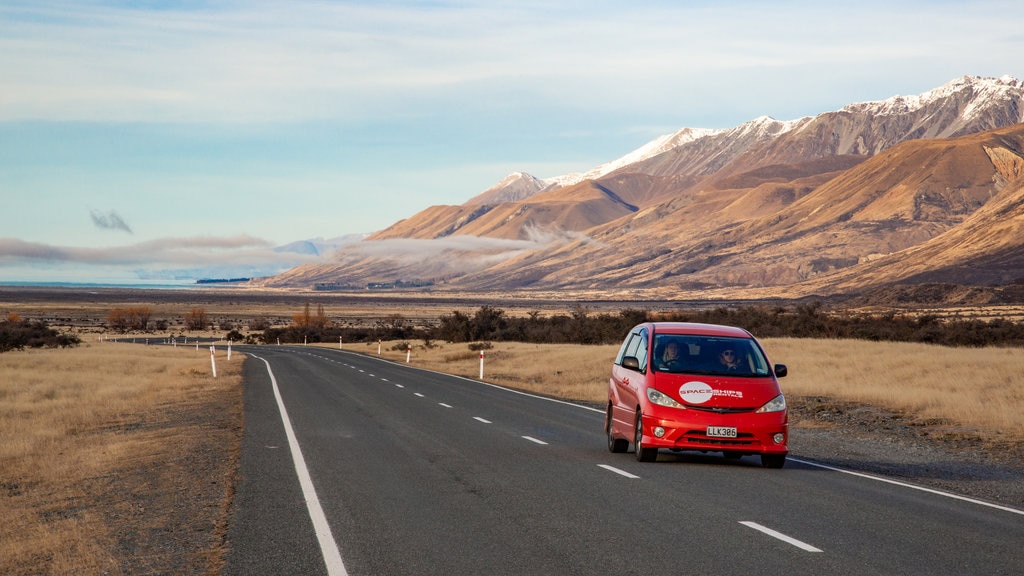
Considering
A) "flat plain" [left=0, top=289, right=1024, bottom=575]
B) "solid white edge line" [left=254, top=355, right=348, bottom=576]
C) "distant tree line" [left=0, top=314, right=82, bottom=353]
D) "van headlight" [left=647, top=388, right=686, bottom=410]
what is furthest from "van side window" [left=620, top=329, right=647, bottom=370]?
"distant tree line" [left=0, top=314, right=82, bottom=353]

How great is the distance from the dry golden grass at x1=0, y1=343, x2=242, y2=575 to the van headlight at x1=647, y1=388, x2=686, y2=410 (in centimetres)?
539

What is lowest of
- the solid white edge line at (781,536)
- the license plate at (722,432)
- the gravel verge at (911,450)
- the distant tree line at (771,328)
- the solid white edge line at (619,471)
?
the gravel verge at (911,450)

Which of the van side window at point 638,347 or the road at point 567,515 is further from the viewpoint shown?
the van side window at point 638,347

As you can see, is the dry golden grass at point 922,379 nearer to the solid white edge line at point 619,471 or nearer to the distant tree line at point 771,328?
the solid white edge line at point 619,471

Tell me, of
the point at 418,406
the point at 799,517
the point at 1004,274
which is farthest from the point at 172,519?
the point at 1004,274

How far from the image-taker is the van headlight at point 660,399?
14.1m

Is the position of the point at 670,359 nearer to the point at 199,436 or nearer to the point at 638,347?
the point at 638,347

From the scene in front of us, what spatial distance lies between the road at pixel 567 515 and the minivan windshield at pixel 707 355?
1.29 m

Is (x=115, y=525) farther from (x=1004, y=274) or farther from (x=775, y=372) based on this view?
(x=1004, y=274)

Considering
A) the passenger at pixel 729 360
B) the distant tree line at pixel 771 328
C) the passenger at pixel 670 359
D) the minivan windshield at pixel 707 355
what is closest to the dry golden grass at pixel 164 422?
the passenger at pixel 670 359

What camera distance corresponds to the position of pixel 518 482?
12484 millimetres

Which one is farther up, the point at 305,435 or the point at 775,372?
the point at 775,372

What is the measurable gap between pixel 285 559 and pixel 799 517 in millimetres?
4895

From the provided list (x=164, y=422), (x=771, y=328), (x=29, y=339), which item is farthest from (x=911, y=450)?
(x=29, y=339)
